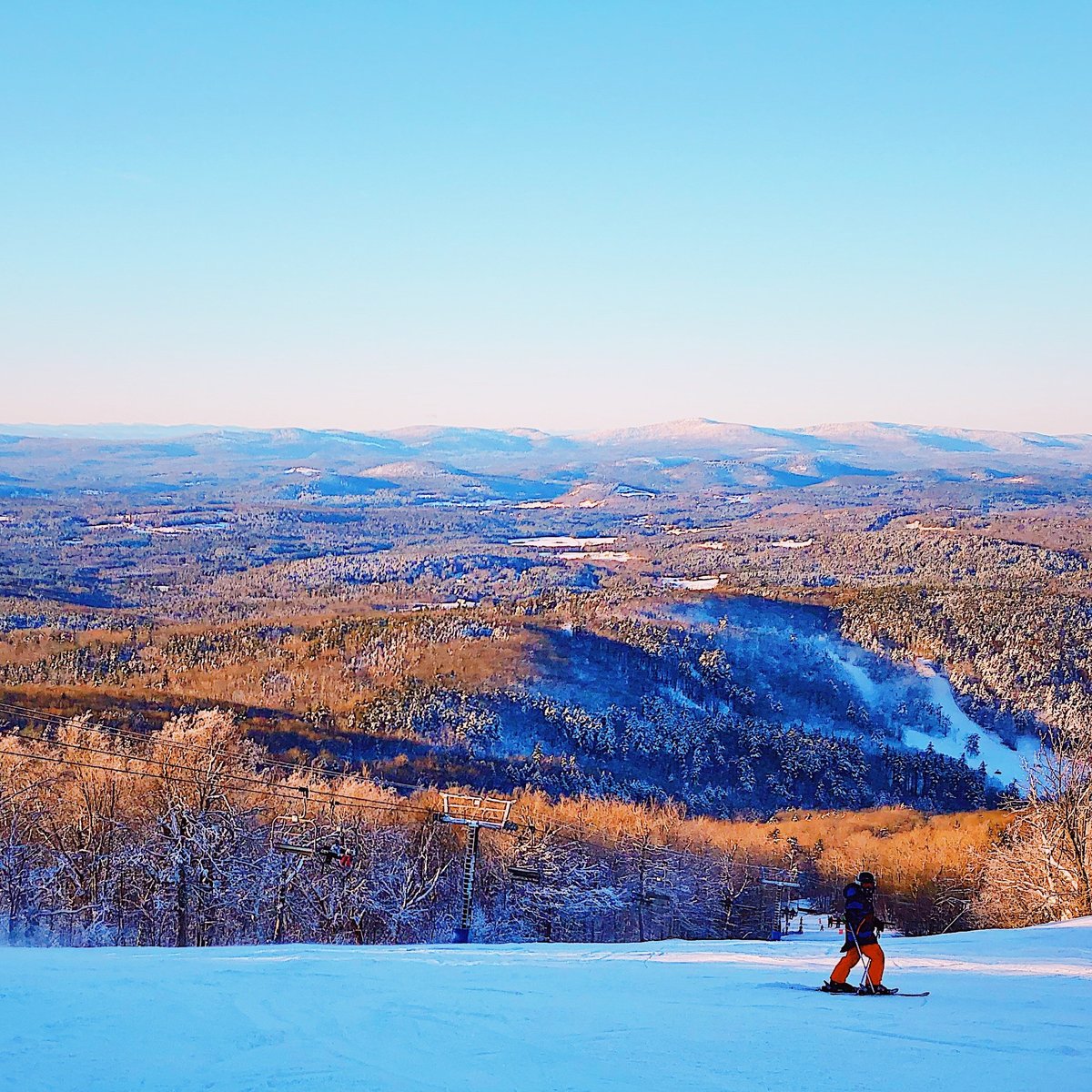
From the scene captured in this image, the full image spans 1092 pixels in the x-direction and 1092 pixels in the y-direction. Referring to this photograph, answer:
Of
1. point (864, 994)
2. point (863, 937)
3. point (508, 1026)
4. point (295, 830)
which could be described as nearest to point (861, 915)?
point (863, 937)

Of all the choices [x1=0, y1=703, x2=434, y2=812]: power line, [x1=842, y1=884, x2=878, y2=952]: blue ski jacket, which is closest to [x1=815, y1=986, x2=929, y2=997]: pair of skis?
A: [x1=842, y1=884, x2=878, y2=952]: blue ski jacket

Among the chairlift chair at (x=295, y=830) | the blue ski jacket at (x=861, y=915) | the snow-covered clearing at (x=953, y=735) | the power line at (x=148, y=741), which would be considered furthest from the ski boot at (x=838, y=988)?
the snow-covered clearing at (x=953, y=735)

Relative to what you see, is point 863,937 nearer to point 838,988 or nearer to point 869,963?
point 869,963

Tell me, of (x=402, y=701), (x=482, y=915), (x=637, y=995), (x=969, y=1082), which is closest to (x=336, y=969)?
(x=637, y=995)

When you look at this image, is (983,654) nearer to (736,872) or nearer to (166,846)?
(736,872)

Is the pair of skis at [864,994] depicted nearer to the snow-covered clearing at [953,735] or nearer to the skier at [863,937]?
the skier at [863,937]

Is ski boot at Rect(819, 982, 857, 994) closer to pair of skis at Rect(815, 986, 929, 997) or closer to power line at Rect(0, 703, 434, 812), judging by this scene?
pair of skis at Rect(815, 986, 929, 997)
